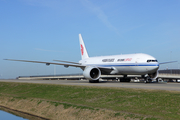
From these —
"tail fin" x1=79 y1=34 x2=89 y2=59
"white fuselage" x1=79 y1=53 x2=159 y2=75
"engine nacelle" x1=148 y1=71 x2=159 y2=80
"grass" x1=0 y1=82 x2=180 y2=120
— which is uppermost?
"tail fin" x1=79 y1=34 x2=89 y2=59

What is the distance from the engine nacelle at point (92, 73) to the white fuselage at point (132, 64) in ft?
10.1

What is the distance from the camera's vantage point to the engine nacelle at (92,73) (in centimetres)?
3456

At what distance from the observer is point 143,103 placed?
50.8ft

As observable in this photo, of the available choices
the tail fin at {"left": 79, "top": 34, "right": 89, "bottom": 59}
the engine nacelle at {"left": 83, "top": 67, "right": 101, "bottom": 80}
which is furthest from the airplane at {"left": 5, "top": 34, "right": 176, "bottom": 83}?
the tail fin at {"left": 79, "top": 34, "right": 89, "bottom": 59}

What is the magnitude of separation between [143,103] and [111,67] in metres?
22.0

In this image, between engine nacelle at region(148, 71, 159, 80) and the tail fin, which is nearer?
engine nacelle at region(148, 71, 159, 80)

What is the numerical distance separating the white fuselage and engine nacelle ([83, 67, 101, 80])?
3077 millimetres

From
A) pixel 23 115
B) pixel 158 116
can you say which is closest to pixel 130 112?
pixel 158 116

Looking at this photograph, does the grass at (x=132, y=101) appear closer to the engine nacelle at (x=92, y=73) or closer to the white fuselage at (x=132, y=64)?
the engine nacelle at (x=92, y=73)

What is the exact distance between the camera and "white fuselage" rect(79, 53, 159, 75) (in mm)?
30734

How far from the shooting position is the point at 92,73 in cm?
3731

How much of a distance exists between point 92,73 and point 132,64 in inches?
309

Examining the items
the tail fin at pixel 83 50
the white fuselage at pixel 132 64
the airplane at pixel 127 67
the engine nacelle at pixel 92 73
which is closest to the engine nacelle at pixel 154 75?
the airplane at pixel 127 67

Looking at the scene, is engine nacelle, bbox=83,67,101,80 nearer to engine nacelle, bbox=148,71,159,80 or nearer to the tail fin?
engine nacelle, bbox=148,71,159,80
